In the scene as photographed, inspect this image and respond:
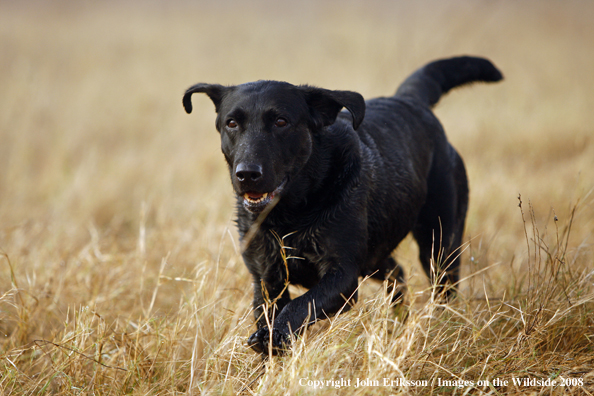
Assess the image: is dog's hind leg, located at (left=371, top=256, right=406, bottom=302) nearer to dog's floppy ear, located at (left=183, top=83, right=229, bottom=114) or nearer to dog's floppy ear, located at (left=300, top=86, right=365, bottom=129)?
dog's floppy ear, located at (left=300, top=86, right=365, bottom=129)

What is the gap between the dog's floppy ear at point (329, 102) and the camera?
2605 mm

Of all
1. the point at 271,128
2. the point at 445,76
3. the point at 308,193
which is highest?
the point at 445,76

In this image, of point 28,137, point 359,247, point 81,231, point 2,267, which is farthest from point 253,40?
point 359,247

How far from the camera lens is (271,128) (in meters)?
2.61

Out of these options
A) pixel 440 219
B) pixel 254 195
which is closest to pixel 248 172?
pixel 254 195

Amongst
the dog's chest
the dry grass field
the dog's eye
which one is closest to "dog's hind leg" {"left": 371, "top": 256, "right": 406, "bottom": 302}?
the dry grass field

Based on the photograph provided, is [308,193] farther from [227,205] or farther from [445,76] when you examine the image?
[227,205]

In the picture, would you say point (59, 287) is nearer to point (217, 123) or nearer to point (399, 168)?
point (217, 123)

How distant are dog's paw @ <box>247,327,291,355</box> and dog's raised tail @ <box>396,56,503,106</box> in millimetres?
2343

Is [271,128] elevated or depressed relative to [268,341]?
elevated

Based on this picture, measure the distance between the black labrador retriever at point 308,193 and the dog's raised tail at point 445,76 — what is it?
88 cm

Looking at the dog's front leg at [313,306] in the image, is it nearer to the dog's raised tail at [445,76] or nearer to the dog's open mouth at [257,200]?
the dog's open mouth at [257,200]

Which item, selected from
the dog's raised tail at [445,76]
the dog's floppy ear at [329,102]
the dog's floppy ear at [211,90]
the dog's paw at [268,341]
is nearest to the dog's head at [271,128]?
the dog's floppy ear at [329,102]

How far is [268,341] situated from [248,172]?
0.75 metres
